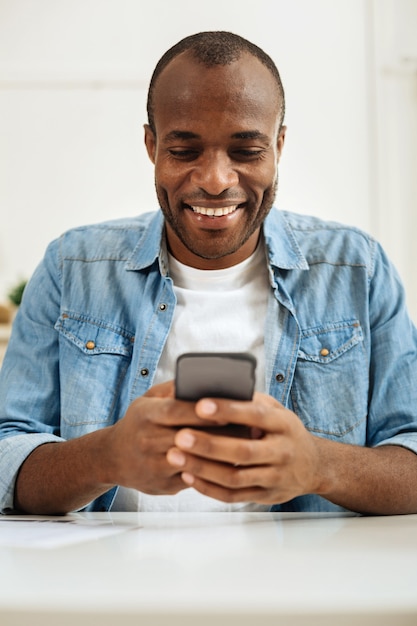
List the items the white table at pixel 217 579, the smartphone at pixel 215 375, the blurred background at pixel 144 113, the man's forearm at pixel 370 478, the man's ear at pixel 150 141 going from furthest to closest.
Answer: the blurred background at pixel 144 113 < the man's ear at pixel 150 141 < the man's forearm at pixel 370 478 < the smartphone at pixel 215 375 < the white table at pixel 217 579

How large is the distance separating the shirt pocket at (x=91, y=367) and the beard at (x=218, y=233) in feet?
0.62

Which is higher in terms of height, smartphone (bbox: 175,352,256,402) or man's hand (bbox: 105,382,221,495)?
smartphone (bbox: 175,352,256,402)

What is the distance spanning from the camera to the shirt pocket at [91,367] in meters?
1.31

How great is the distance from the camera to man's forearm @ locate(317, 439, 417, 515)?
104 centimetres

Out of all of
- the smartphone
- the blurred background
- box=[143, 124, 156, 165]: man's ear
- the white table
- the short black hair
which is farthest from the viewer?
the blurred background

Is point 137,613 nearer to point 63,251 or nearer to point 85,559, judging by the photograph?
point 85,559

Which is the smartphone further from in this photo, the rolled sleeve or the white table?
the rolled sleeve

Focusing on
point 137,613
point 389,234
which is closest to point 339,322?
point 137,613

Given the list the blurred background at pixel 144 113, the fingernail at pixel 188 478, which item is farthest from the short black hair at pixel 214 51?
the blurred background at pixel 144 113

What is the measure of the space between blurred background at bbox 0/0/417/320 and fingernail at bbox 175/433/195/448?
3.04 m

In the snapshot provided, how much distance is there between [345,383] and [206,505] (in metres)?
0.30

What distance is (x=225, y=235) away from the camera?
1.33 m

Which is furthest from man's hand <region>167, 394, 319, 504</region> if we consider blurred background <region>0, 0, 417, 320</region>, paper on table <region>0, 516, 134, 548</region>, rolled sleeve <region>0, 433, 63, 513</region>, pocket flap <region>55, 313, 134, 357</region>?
blurred background <region>0, 0, 417, 320</region>

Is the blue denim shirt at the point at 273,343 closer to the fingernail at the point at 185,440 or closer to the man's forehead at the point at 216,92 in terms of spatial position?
the man's forehead at the point at 216,92
